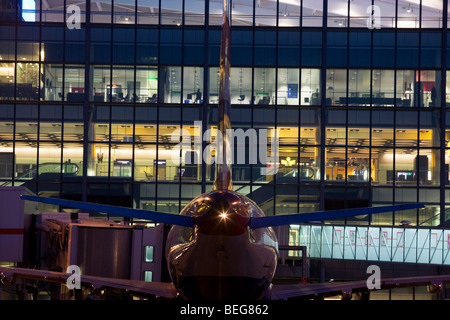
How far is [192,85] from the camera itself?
64812mm

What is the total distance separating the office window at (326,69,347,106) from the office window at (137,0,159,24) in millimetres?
17594

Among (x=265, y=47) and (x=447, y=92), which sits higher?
(x=265, y=47)

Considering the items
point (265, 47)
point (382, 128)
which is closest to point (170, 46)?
point (265, 47)

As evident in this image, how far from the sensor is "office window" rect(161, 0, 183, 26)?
65.0 metres

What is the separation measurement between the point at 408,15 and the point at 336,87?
9.90 m

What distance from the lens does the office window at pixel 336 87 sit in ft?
212

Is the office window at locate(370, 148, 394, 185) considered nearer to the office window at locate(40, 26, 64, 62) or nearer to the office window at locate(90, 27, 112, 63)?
the office window at locate(90, 27, 112, 63)

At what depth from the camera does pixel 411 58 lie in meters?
64.4

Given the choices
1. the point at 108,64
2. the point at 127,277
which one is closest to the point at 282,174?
the point at 108,64

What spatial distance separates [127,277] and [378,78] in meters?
39.8

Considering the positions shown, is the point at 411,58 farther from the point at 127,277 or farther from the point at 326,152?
the point at 127,277

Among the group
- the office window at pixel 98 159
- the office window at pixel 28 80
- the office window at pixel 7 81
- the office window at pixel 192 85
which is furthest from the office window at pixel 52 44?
the office window at pixel 192 85

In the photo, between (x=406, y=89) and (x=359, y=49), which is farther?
(x=406, y=89)

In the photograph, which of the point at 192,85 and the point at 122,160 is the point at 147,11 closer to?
the point at 192,85
